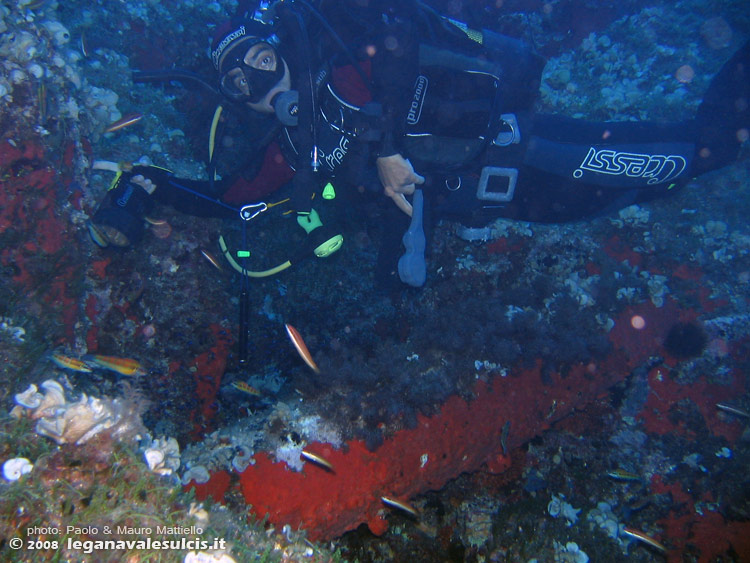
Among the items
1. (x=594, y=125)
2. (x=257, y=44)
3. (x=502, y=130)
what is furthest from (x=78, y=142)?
(x=594, y=125)

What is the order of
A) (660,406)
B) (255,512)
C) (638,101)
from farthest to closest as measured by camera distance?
1. (638,101)
2. (660,406)
3. (255,512)

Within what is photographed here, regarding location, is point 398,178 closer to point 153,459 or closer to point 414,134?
point 414,134

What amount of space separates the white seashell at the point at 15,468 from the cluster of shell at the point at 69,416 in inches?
5.9

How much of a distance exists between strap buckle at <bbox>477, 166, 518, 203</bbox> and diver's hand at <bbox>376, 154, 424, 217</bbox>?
856mm

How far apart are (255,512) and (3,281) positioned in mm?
3033

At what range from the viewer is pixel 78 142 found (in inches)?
161

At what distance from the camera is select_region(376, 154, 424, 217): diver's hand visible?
12.5 feet

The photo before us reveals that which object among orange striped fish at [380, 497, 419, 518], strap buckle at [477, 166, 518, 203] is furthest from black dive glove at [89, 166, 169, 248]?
strap buckle at [477, 166, 518, 203]

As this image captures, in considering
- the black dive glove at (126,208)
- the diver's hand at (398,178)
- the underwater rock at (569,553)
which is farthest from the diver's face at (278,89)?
the underwater rock at (569,553)

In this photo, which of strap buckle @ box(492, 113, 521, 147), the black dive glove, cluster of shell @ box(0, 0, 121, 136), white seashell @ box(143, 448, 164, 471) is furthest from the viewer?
strap buckle @ box(492, 113, 521, 147)

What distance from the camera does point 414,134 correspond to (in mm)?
3873

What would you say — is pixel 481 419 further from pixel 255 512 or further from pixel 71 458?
pixel 71 458

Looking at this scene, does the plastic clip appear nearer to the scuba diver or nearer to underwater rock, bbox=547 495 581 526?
the scuba diver

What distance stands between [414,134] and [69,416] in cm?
A: 367
